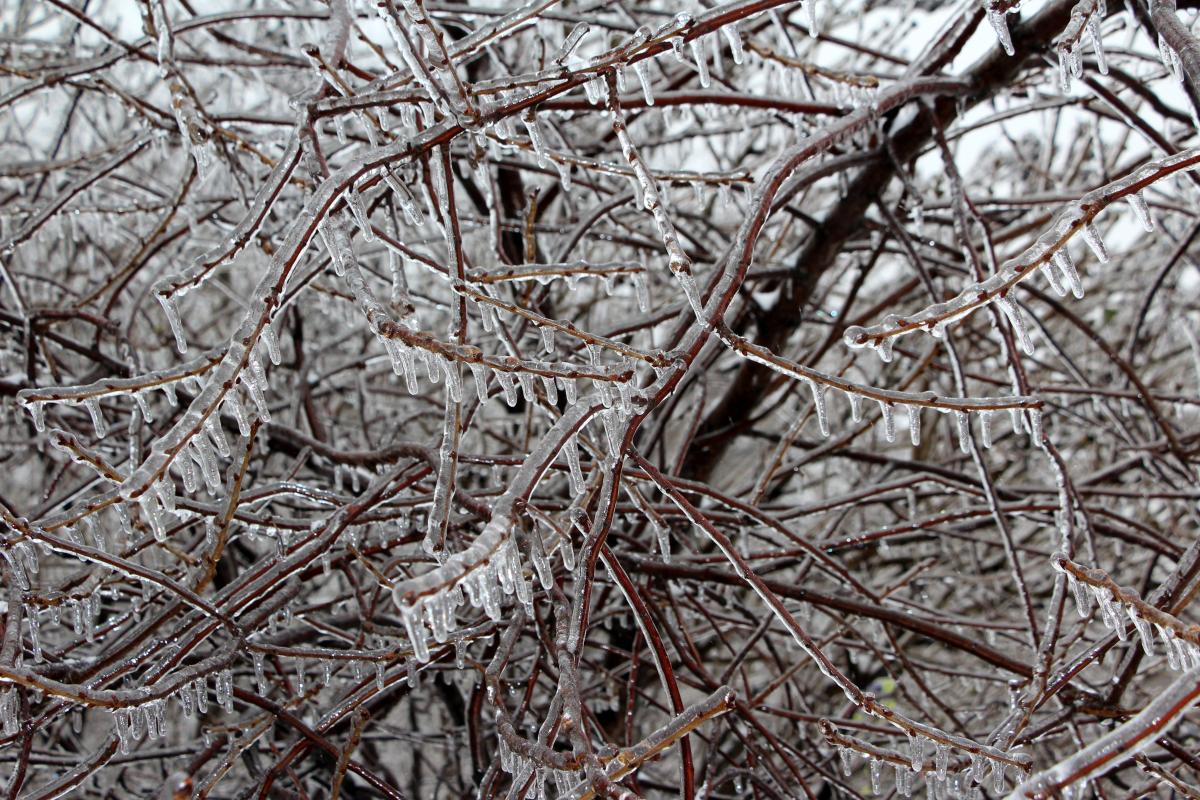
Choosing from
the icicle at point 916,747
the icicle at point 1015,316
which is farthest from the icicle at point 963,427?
the icicle at point 916,747

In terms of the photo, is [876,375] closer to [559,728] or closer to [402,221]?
[402,221]

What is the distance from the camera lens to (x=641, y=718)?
163 inches

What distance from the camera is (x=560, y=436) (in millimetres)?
1158

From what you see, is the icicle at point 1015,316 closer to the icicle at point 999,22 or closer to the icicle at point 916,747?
the icicle at point 999,22

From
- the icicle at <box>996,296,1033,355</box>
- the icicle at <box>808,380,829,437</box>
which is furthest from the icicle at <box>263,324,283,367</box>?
the icicle at <box>996,296,1033,355</box>

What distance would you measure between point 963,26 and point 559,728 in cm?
177

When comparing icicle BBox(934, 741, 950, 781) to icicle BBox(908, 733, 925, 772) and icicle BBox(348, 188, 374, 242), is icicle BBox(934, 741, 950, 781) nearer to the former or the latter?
icicle BBox(908, 733, 925, 772)

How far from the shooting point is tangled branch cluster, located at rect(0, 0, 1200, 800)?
48.6 inches

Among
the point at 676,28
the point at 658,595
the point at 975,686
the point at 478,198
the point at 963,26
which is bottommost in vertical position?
the point at 975,686

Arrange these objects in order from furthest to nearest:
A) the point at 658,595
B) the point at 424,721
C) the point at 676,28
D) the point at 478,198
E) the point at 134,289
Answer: the point at 134,289 → the point at 424,721 → the point at 478,198 → the point at 658,595 → the point at 676,28

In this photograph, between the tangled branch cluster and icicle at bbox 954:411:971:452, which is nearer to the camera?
the tangled branch cluster

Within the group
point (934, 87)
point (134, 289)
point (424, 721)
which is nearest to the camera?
point (934, 87)

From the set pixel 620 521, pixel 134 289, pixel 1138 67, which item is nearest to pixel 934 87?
pixel 620 521

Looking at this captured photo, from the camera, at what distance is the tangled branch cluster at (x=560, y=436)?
1234 mm
